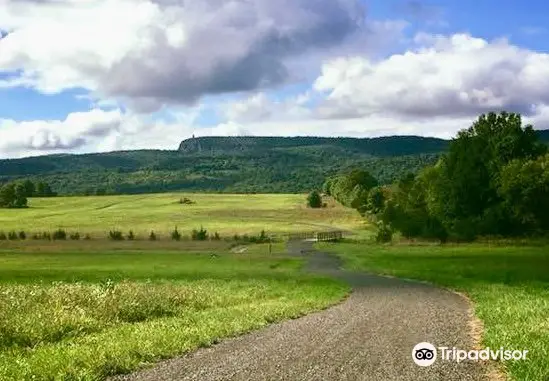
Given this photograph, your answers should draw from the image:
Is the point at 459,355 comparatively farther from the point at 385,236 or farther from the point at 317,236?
the point at 317,236

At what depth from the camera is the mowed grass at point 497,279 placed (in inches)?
708

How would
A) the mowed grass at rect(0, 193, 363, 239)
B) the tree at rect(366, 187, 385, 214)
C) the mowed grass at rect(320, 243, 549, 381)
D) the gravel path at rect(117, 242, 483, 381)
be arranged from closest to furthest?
the gravel path at rect(117, 242, 483, 381), the mowed grass at rect(320, 243, 549, 381), the mowed grass at rect(0, 193, 363, 239), the tree at rect(366, 187, 385, 214)

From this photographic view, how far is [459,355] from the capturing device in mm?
17562

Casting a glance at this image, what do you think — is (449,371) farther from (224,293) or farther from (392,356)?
(224,293)

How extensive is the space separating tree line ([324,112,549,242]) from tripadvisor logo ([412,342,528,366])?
82.5 meters

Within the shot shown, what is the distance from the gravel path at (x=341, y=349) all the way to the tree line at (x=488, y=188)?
7234 centimetres

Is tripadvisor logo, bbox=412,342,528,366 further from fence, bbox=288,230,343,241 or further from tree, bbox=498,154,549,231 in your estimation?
fence, bbox=288,230,343,241

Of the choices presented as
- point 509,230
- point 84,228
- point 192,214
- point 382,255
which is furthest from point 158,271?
Answer: point 192,214

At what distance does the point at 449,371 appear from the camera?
51.4 ft

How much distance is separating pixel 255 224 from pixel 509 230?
241 ft

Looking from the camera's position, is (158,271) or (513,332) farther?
(158,271)

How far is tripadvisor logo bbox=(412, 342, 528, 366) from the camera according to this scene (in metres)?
16.6

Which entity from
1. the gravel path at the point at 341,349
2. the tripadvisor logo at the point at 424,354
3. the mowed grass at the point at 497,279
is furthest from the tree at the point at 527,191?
the tripadvisor logo at the point at 424,354

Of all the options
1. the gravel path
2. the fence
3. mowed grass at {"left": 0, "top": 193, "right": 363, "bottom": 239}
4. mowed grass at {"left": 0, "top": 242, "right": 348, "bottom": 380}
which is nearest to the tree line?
the fence
